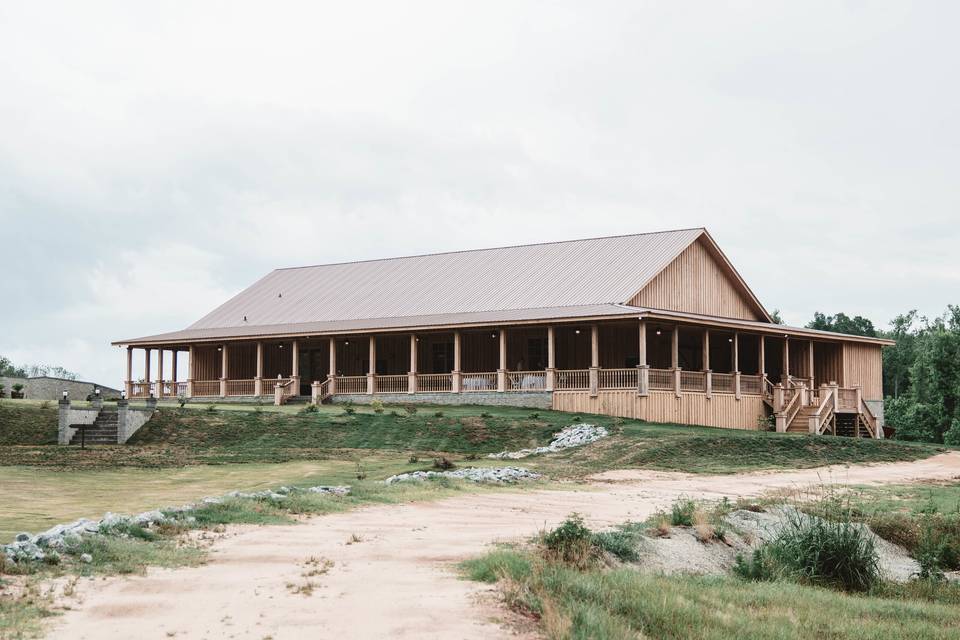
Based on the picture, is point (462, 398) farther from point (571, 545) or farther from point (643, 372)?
point (571, 545)

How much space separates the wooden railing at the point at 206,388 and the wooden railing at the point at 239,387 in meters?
0.85

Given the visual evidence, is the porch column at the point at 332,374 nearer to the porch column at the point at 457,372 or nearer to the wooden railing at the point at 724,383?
the porch column at the point at 457,372

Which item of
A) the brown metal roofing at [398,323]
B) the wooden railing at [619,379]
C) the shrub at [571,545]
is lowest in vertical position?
the shrub at [571,545]

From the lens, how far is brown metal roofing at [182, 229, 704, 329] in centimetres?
4084

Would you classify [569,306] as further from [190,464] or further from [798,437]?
[190,464]

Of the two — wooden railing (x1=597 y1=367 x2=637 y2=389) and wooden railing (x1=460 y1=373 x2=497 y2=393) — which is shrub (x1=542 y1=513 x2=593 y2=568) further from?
wooden railing (x1=460 y1=373 x2=497 y2=393)

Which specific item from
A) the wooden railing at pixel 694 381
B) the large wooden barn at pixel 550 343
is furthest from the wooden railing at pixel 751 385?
the wooden railing at pixel 694 381

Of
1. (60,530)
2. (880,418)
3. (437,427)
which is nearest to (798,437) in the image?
(437,427)

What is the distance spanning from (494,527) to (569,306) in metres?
26.0

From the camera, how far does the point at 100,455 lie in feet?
92.5

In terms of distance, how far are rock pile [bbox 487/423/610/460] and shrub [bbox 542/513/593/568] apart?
55.5 ft

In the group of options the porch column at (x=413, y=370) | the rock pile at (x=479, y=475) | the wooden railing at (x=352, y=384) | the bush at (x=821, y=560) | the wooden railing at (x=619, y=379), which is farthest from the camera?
the wooden railing at (x=352, y=384)

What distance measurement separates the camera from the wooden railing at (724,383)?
3716 cm

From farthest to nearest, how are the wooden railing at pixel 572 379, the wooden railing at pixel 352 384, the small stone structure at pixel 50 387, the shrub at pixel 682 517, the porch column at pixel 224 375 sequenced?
the small stone structure at pixel 50 387
the porch column at pixel 224 375
the wooden railing at pixel 352 384
the wooden railing at pixel 572 379
the shrub at pixel 682 517
